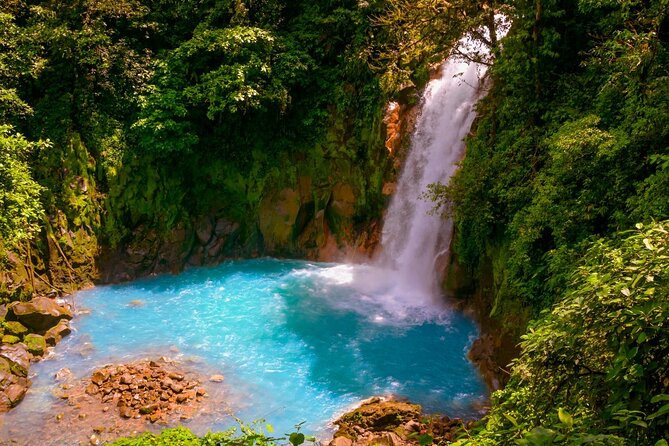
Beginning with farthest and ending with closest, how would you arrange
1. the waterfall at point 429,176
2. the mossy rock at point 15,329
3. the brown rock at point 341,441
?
the waterfall at point 429,176
the mossy rock at point 15,329
the brown rock at point 341,441

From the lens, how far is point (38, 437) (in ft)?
27.6

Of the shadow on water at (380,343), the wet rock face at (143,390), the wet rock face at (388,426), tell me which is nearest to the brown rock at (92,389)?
the wet rock face at (143,390)

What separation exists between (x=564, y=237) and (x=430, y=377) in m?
4.57

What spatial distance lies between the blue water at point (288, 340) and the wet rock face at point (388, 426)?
0.55 m

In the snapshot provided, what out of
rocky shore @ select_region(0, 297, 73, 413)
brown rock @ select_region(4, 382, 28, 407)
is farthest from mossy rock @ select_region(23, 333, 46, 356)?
brown rock @ select_region(4, 382, 28, 407)

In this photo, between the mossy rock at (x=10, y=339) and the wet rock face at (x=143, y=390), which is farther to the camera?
the mossy rock at (x=10, y=339)

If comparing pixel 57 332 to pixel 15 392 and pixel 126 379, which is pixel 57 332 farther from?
pixel 126 379

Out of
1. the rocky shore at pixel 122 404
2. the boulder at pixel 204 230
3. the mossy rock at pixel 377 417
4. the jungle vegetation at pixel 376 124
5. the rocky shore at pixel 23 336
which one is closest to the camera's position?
the jungle vegetation at pixel 376 124

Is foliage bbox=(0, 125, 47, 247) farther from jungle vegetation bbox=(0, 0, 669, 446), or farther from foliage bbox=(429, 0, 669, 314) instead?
foliage bbox=(429, 0, 669, 314)

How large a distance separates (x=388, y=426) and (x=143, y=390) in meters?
5.14

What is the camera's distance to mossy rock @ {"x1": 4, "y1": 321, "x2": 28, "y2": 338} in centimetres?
1080

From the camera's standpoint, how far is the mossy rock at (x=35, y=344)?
10.7 m

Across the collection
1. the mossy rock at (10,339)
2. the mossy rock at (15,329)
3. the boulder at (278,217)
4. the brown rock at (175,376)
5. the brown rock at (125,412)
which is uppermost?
the boulder at (278,217)

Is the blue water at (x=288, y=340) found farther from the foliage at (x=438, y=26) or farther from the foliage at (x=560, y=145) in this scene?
the foliage at (x=438, y=26)
